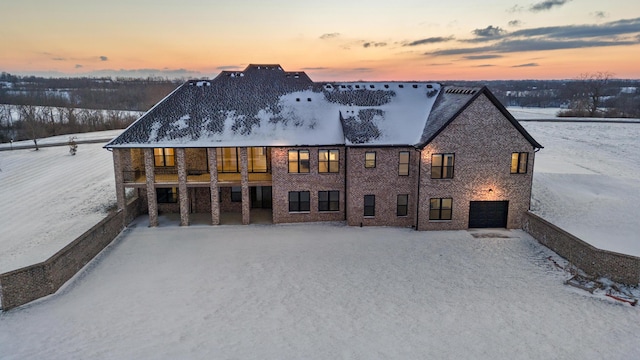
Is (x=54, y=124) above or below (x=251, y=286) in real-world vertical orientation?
above

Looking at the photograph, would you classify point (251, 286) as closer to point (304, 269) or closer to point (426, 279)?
point (304, 269)

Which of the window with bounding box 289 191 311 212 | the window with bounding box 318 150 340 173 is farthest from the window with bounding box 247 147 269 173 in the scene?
the window with bounding box 318 150 340 173

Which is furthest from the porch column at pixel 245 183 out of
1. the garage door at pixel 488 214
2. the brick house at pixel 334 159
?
the garage door at pixel 488 214

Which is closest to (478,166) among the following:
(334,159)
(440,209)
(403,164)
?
(440,209)

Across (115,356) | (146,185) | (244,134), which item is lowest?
(115,356)

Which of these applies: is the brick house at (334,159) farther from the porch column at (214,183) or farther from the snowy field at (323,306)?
the snowy field at (323,306)

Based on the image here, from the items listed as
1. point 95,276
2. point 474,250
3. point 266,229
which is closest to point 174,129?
point 266,229
